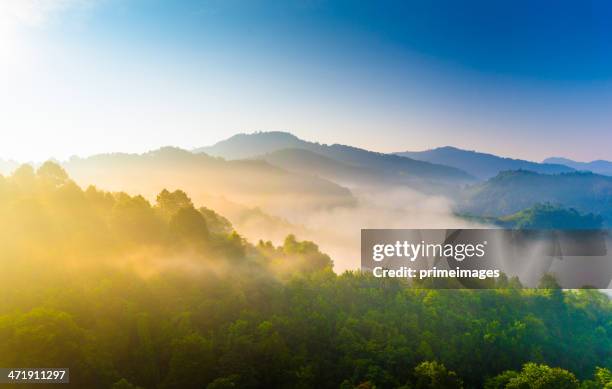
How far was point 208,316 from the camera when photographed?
176ft

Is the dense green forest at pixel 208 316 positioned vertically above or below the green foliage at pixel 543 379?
above

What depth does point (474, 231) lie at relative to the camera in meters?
112

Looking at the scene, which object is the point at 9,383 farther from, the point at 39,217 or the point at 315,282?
the point at 315,282

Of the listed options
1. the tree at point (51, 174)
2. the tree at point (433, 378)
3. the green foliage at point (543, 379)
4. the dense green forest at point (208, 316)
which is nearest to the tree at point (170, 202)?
the dense green forest at point (208, 316)

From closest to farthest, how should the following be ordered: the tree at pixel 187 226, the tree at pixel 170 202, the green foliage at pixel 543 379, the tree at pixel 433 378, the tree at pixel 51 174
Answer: the tree at pixel 433 378 → the green foliage at pixel 543 379 → the tree at pixel 51 174 → the tree at pixel 187 226 → the tree at pixel 170 202

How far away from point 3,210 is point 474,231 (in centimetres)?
9886

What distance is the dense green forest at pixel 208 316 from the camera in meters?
43.2

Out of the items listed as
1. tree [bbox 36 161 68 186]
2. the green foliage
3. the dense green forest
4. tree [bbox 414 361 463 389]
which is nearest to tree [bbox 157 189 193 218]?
the dense green forest

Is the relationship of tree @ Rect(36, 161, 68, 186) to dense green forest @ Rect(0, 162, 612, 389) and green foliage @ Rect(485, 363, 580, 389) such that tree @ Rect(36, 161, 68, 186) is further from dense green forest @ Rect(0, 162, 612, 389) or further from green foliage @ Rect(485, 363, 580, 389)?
green foliage @ Rect(485, 363, 580, 389)

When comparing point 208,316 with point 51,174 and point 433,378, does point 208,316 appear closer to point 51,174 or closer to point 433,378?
point 433,378

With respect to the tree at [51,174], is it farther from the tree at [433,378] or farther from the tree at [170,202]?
the tree at [433,378]

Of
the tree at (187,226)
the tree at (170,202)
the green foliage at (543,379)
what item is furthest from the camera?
the tree at (170,202)

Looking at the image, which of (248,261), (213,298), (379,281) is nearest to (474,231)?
(379,281)

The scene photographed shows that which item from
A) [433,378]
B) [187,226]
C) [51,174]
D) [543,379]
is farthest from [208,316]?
[543,379]
